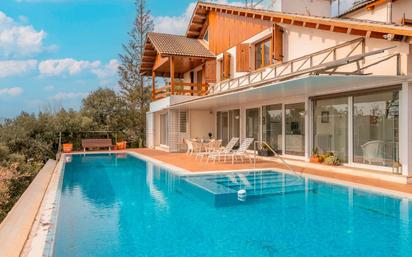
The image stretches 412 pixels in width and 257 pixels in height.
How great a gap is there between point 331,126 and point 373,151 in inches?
83.1

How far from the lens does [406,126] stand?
32.6ft

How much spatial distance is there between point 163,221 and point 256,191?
12.0ft

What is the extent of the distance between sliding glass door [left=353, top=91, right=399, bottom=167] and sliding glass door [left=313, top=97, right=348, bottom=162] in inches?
19.4

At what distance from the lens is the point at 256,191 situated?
9633mm

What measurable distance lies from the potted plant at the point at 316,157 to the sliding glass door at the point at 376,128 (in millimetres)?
1475

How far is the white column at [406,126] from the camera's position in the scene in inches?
388

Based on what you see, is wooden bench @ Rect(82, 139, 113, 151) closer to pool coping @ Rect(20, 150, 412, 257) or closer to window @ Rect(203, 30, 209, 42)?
pool coping @ Rect(20, 150, 412, 257)

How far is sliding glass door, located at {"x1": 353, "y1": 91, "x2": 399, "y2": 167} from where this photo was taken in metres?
10.5

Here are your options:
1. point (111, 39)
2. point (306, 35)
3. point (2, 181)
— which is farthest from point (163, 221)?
point (111, 39)

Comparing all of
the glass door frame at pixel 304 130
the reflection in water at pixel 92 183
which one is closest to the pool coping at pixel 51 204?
the reflection in water at pixel 92 183

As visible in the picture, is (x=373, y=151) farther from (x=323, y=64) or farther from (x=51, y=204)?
(x=51, y=204)

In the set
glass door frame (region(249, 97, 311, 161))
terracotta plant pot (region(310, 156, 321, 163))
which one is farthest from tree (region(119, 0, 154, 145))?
terracotta plant pot (region(310, 156, 321, 163))

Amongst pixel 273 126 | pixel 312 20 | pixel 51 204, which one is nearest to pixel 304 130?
pixel 273 126

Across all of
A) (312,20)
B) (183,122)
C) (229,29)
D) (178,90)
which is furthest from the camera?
(183,122)
